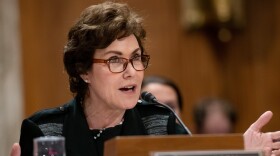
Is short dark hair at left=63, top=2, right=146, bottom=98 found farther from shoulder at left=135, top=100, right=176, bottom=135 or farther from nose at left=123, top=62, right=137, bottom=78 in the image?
shoulder at left=135, top=100, right=176, bottom=135

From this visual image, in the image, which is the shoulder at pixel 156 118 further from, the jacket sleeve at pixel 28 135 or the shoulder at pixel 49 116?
the jacket sleeve at pixel 28 135

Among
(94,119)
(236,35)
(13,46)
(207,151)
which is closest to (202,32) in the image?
(236,35)

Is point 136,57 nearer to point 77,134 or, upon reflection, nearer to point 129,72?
point 129,72

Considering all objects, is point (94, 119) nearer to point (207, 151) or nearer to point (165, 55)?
point (207, 151)

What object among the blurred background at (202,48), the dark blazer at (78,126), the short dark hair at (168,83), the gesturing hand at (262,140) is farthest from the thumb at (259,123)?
the blurred background at (202,48)

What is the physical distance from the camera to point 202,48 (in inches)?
260

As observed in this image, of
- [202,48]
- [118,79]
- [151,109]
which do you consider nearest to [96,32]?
[118,79]

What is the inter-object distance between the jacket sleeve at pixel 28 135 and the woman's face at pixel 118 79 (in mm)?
339

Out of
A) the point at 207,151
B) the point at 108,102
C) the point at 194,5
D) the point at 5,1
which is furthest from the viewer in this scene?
the point at 194,5

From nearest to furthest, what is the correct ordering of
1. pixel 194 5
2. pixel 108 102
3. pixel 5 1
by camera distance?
1. pixel 108 102
2. pixel 5 1
3. pixel 194 5

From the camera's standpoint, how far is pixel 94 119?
3.71 m

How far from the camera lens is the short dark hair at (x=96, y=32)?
141 inches

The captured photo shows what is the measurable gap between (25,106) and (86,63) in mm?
2550

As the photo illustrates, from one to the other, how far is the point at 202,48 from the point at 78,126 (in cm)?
312
